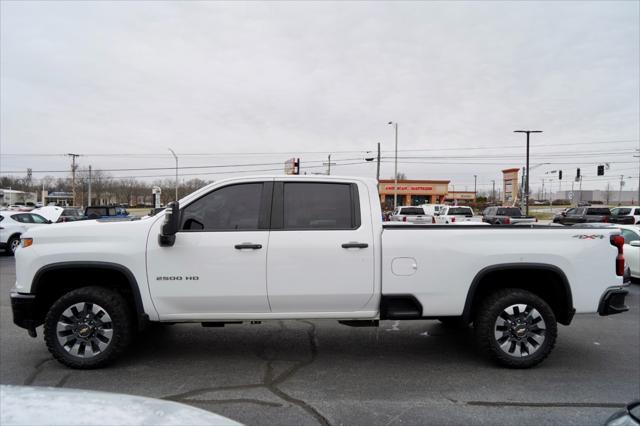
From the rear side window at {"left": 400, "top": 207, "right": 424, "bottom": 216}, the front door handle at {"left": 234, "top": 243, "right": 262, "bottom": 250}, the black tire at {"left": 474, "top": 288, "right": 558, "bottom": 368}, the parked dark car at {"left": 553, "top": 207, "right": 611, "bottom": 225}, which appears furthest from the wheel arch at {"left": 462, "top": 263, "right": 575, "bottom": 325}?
the parked dark car at {"left": 553, "top": 207, "right": 611, "bottom": 225}

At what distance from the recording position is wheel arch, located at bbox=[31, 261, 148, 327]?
4.45 meters

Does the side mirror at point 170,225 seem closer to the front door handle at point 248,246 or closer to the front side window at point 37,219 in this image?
the front door handle at point 248,246

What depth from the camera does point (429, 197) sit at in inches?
2975

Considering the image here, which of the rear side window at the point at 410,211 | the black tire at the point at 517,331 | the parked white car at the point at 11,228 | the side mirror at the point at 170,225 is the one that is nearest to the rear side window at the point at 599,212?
the rear side window at the point at 410,211

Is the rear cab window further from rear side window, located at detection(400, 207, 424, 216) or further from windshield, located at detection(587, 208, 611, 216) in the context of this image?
windshield, located at detection(587, 208, 611, 216)

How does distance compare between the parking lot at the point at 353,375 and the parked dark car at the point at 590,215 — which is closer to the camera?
the parking lot at the point at 353,375

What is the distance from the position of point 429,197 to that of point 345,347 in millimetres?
72588

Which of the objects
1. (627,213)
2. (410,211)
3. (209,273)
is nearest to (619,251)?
(209,273)

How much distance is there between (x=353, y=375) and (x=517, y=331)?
173 centimetres

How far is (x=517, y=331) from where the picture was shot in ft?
15.1

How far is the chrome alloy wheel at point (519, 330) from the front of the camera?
461 centimetres

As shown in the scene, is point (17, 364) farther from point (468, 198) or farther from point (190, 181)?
point (468, 198)

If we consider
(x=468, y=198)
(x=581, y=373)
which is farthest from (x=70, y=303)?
(x=468, y=198)

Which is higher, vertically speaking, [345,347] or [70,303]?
[70,303]
